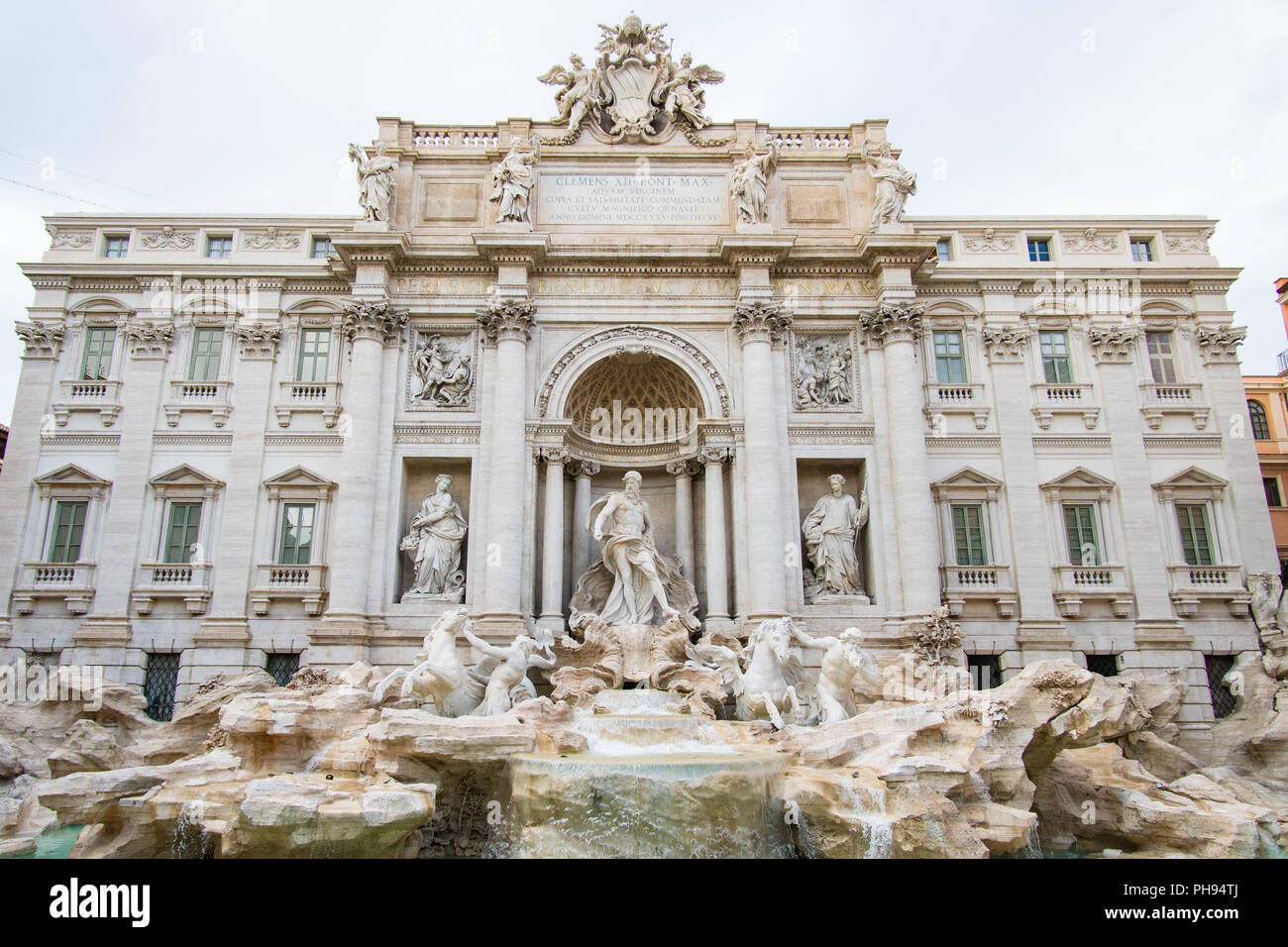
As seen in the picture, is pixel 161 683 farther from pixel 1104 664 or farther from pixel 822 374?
pixel 1104 664

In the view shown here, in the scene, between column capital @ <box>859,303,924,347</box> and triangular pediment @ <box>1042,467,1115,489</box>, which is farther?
triangular pediment @ <box>1042,467,1115,489</box>

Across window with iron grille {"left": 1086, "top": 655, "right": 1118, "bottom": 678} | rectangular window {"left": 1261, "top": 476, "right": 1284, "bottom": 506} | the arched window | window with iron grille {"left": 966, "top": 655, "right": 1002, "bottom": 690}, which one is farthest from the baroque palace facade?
the arched window

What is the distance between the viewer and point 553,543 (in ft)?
64.9

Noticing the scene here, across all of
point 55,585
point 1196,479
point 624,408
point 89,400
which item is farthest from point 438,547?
point 1196,479

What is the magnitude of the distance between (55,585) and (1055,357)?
25852 mm

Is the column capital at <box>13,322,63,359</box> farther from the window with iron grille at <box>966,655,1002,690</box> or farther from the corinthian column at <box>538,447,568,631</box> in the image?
the window with iron grille at <box>966,655,1002,690</box>

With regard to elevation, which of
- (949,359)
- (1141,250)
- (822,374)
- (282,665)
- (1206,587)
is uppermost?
(1141,250)

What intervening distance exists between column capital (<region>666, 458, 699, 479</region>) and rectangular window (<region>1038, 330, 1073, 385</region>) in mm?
9694

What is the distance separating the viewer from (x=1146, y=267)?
22.4 meters

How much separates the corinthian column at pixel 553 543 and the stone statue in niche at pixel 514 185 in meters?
6.12

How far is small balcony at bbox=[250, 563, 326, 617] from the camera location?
1950 cm

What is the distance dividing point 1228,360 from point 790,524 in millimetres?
12878
